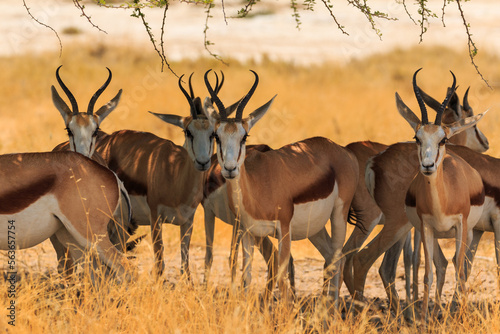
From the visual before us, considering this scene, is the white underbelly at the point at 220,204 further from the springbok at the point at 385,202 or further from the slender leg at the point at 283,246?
the springbok at the point at 385,202

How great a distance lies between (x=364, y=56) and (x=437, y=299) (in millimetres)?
27524

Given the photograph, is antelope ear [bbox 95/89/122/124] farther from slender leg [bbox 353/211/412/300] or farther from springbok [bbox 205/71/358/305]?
slender leg [bbox 353/211/412/300]

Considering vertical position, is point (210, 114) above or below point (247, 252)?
above

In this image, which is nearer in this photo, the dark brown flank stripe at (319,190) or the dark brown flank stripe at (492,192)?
the dark brown flank stripe at (319,190)

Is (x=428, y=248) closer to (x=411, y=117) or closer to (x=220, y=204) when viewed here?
(x=411, y=117)

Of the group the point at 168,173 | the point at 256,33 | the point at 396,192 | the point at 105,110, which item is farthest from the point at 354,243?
the point at 256,33

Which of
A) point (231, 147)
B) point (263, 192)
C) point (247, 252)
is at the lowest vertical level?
point (247, 252)

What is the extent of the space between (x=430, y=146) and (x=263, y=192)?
1.45 meters

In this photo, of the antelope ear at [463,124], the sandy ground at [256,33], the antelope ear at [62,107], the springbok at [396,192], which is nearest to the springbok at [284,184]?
the springbok at [396,192]

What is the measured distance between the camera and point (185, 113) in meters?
18.5

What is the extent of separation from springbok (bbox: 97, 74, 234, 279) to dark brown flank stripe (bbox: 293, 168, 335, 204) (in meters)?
1.06

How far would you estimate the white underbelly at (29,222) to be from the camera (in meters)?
5.71

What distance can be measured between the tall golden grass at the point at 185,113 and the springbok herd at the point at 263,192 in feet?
1.21

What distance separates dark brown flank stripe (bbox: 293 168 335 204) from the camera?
6.61m
